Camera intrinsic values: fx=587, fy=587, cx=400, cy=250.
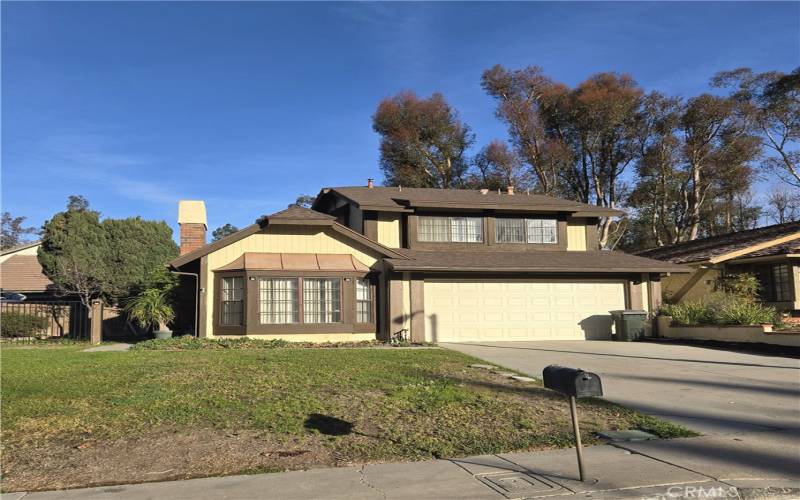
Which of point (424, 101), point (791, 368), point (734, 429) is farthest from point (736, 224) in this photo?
point (734, 429)

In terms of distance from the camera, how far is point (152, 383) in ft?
30.7

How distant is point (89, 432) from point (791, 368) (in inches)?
498

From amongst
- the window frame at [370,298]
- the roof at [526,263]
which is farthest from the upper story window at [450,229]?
the window frame at [370,298]

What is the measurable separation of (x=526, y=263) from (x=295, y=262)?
7242 millimetres

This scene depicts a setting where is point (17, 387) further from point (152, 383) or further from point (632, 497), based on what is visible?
point (632, 497)

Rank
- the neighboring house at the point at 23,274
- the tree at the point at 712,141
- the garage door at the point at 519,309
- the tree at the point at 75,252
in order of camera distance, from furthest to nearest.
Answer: the tree at the point at 712,141 → the neighboring house at the point at 23,274 → the tree at the point at 75,252 → the garage door at the point at 519,309

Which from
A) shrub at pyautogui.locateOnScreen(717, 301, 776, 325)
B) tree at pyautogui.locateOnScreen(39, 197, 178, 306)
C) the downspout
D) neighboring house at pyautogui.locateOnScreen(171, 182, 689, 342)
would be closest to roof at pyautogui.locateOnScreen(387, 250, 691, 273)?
neighboring house at pyautogui.locateOnScreen(171, 182, 689, 342)

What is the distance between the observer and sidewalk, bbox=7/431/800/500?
16.6 feet

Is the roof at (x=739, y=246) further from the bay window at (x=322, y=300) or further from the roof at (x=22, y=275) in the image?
the roof at (x=22, y=275)

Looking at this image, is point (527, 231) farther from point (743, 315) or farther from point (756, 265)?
point (756, 265)

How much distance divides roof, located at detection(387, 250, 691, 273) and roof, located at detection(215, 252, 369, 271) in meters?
1.27

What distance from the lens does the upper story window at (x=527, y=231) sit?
68.9 feet

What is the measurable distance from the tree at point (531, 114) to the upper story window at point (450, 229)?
20155 millimetres
